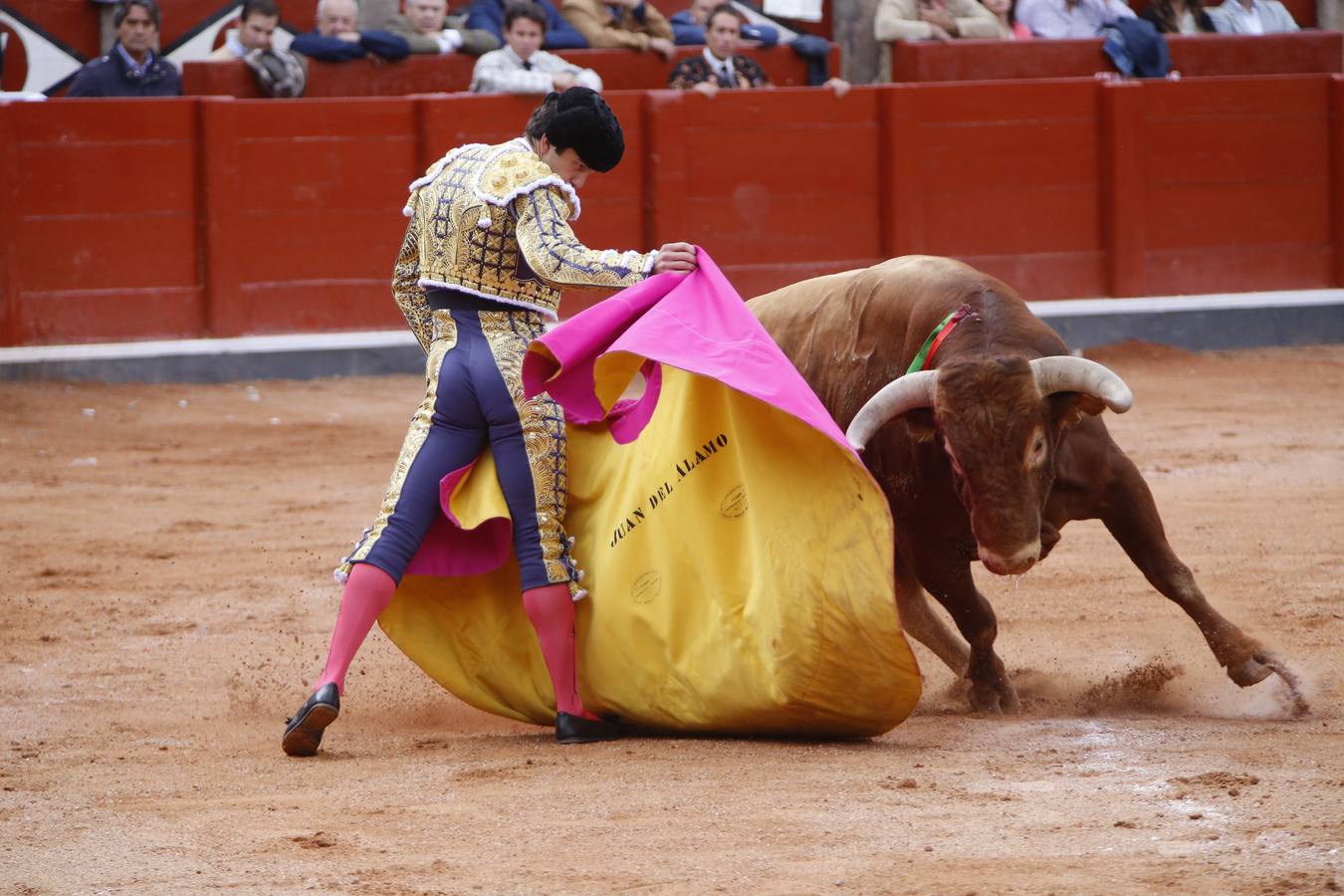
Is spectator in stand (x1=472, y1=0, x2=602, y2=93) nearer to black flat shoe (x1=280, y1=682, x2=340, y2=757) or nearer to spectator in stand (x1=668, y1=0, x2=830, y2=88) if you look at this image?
spectator in stand (x1=668, y1=0, x2=830, y2=88)

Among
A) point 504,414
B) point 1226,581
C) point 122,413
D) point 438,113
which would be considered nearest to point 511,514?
point 504,414

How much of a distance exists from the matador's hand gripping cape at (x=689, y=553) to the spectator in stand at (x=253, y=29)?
16.5ft

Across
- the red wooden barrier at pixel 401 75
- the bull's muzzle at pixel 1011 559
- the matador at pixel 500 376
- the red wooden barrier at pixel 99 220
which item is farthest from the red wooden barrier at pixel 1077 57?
the bull's muzzle at pixel 1011 559

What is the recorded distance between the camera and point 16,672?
3764mm

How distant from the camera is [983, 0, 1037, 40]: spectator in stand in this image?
30.1ft

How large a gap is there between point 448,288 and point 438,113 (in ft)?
17.3

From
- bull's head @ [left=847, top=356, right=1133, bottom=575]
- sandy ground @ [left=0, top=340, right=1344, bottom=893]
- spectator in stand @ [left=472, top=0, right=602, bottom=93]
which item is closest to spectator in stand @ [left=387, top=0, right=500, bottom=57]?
spectator in stand @ [left=472, top=0, right=602, bottom=93]

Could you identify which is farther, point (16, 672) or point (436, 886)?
point (16, 672)

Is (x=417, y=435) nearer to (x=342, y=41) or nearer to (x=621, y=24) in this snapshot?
(x=342, y=41)

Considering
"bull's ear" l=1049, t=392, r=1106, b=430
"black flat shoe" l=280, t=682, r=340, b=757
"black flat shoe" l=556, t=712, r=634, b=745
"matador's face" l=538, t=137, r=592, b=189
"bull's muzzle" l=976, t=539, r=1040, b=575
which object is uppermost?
"matador's face" l=538, t=137, r=592, b=189

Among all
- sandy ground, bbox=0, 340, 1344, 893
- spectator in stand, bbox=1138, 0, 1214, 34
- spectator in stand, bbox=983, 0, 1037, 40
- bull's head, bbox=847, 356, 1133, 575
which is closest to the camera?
sandy ground, bbox=0, 340, 1344, 893

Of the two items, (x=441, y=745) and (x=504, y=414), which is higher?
(x=504, y=414)

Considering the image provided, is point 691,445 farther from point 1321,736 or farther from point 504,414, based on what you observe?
point 1321,736

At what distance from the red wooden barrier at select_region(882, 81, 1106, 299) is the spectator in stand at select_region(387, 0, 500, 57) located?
1.93m
